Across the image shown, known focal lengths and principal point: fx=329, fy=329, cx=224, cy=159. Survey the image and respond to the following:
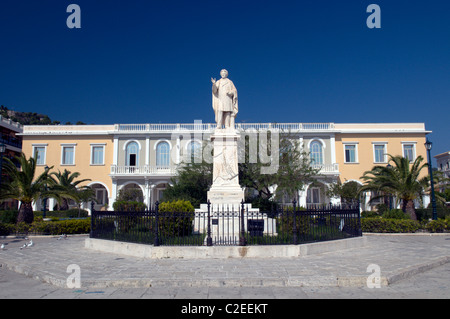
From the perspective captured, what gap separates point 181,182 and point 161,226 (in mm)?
10028

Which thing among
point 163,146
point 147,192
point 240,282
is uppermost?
point 163,146

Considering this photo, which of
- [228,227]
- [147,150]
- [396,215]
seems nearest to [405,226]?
[396,215]

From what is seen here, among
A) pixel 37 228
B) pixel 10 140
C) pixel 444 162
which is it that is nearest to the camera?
pixel 37 228

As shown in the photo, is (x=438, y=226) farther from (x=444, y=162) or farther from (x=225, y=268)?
(x=444, y=162)

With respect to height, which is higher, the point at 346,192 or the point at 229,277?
the point at 346,192

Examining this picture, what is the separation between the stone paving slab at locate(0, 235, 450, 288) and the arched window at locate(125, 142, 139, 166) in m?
23.9

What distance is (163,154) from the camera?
33125mm

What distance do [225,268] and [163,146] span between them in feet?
89.3

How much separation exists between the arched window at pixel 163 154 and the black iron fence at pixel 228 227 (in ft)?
72.1

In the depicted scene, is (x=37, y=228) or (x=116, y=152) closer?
(x=37, y=228)

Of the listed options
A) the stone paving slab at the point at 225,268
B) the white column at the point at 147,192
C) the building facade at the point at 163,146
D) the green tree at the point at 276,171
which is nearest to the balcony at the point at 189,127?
the building facade at the point at 163,146
